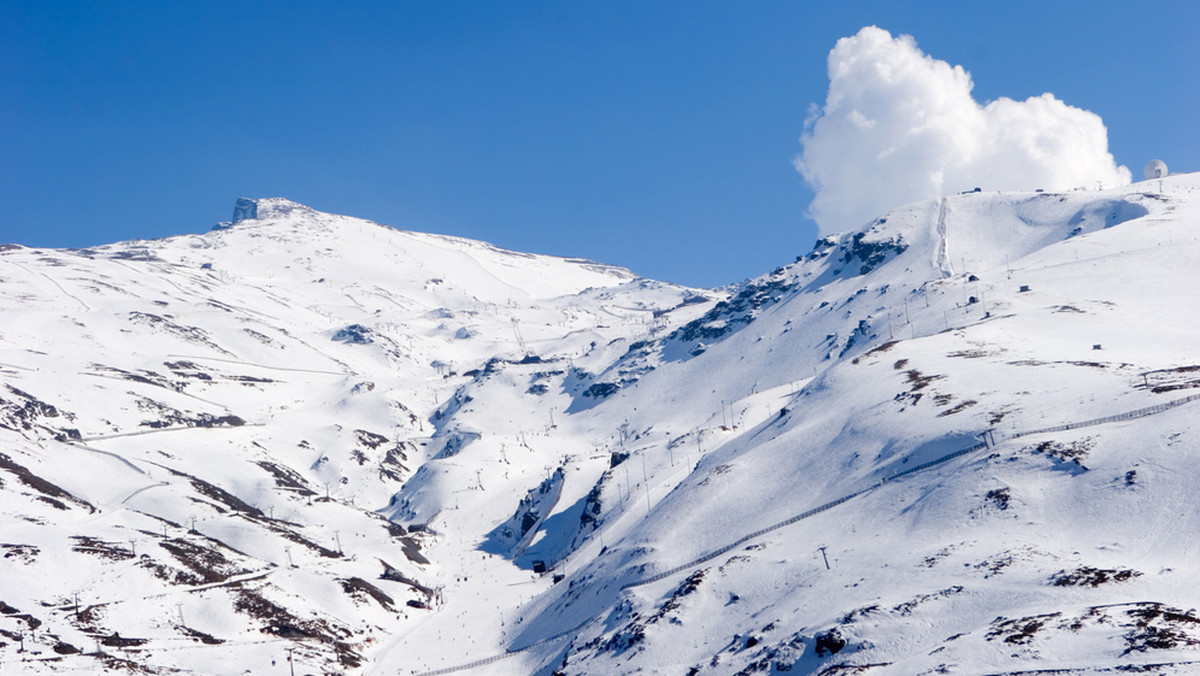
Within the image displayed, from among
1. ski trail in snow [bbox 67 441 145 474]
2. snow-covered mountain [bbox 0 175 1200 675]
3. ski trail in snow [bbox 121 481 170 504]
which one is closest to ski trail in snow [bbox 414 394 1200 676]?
snow-covered mountain [bbox 0 175 1200 675]

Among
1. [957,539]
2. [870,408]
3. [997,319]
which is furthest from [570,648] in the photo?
[997,319]

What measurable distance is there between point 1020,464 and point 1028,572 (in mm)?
17902

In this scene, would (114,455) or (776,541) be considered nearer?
(776,541)

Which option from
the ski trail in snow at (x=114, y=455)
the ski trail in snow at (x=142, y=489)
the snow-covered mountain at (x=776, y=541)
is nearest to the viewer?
the snow-covered mountain at (x=776, y=541)

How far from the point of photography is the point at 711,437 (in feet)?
508

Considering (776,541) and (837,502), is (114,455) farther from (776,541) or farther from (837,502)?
(837,502)

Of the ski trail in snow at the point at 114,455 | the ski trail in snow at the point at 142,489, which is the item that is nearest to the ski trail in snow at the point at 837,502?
the ski trail in snow at the point at 142,489

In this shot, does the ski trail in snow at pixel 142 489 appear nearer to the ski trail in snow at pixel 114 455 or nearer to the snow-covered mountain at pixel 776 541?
the snow-covered mountain at pixel 776 541

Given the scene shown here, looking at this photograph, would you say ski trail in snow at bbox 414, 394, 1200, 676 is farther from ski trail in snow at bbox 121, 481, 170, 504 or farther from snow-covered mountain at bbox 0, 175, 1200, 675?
ski trail in snow at bbox 121, 481, 170, 504

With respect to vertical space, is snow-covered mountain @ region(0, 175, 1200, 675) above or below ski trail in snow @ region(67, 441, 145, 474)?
below

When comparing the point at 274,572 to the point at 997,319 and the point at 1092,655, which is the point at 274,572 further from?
the point at 997,319

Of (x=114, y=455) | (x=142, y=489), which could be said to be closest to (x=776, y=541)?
(x=142, y=489)

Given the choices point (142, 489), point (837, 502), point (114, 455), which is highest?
point (114, 455)

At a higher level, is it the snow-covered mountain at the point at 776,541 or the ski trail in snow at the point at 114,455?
the ski trail in snow at the point at 114,455
